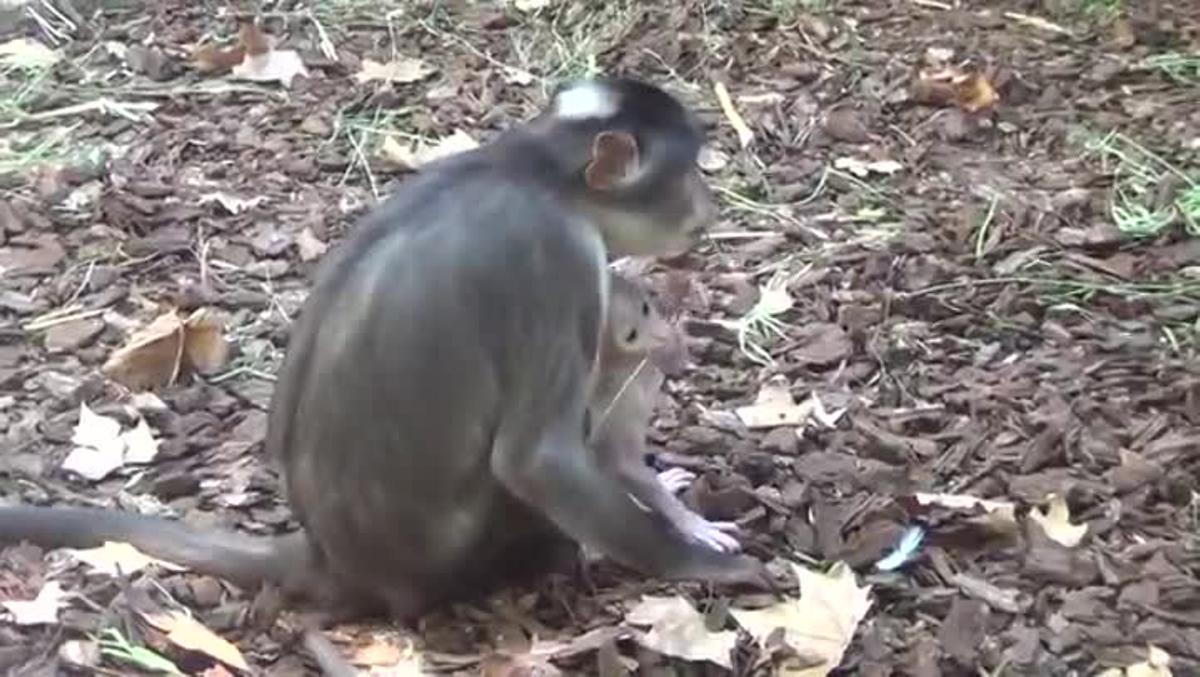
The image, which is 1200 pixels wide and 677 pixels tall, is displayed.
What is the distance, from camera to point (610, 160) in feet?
10.5

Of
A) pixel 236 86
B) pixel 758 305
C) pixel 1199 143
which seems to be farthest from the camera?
pixel 236 86

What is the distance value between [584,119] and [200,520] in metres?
0.91

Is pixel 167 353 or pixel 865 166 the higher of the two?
pixel 167 353

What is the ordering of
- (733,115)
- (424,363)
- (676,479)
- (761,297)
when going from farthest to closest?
(733,115) < (761,297) < (676,479) < (424,363)

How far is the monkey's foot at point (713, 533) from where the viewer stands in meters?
3.27

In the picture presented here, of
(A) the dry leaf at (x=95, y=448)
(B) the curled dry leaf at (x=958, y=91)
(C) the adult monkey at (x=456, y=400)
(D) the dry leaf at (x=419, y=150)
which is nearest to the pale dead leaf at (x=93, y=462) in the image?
(A) the dry leaf at (x=95, y=448)

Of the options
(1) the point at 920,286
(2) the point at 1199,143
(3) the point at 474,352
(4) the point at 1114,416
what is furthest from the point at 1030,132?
(3) the point at 474,352

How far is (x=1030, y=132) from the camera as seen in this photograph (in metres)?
4.78

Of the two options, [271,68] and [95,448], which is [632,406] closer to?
[95,448]

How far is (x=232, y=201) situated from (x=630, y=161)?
1.49 m

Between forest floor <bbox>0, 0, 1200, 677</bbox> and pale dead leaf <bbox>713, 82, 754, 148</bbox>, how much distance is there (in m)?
0.01

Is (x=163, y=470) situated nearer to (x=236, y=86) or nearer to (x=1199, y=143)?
(x=236, y=86)

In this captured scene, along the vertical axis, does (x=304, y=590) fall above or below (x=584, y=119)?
below

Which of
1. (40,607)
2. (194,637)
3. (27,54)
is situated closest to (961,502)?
(194,637)
